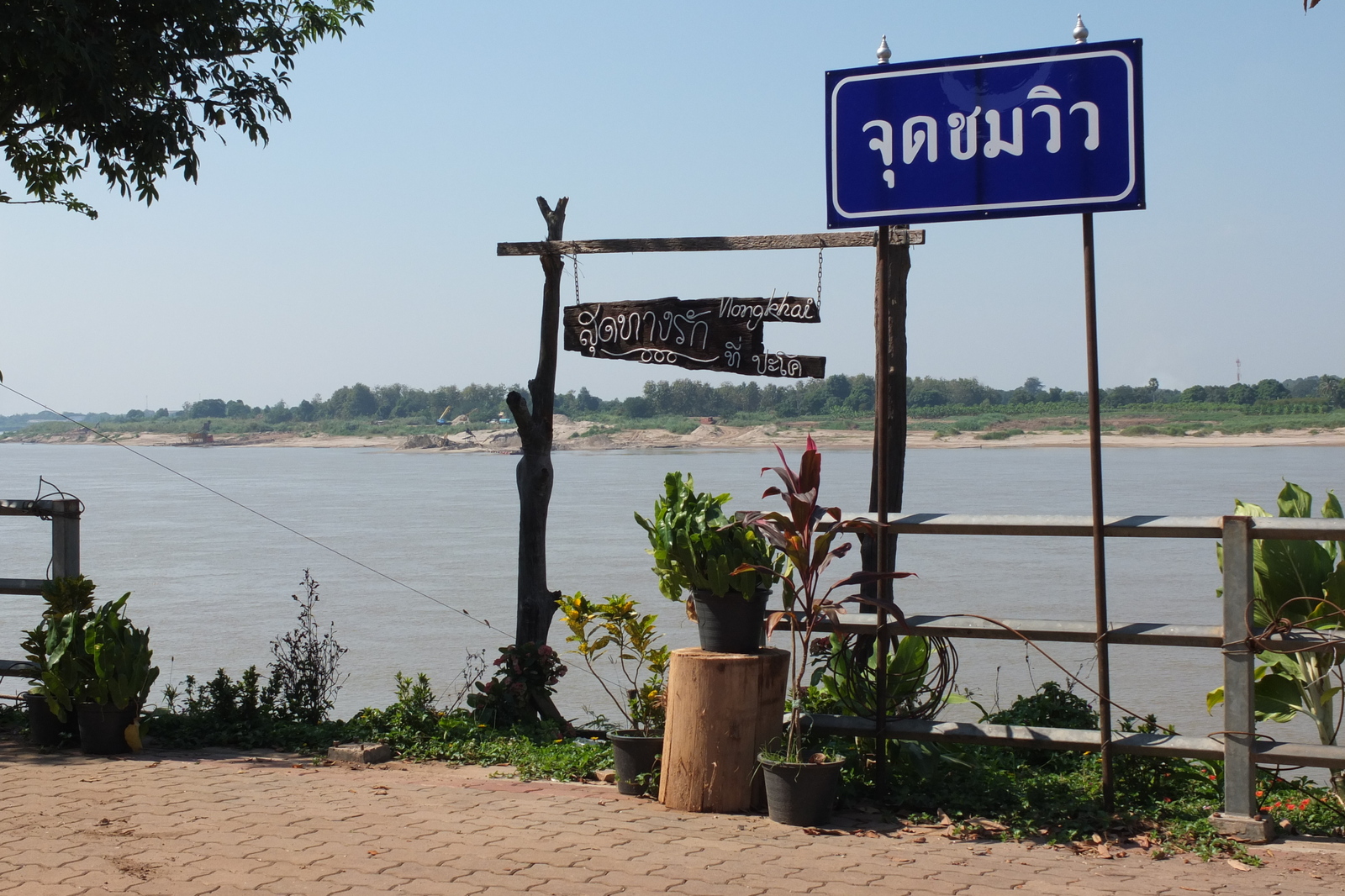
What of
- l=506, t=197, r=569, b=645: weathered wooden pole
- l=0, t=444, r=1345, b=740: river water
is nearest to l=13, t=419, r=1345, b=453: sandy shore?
l=0, t=444, r=1345, b=740: river water

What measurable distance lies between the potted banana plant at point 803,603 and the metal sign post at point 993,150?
0.25m

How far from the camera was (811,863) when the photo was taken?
4363 mm

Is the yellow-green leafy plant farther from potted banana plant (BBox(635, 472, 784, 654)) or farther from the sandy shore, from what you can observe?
the sandy shore

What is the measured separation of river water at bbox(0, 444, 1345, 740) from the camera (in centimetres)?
1141

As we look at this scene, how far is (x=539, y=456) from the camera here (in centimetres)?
780

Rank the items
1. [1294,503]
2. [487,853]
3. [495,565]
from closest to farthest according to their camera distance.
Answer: [487,853]
[1294,503]
[495,565]

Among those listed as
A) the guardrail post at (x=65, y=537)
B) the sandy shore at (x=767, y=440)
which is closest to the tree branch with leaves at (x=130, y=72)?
the guardrail post at (x=65, y=537)

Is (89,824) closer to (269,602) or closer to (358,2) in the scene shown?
Answer: (358,2)

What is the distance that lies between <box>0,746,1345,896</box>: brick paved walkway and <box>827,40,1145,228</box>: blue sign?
2594 mm

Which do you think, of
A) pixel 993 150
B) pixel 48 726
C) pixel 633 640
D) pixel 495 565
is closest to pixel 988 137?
pixel 993 150

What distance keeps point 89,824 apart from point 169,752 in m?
1.67

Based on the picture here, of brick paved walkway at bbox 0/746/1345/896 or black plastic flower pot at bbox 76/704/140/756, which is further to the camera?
black plastic flower pot at bbox 76/704/140/756

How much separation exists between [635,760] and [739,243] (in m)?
3.03

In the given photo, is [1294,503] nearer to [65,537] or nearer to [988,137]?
[988,137]
